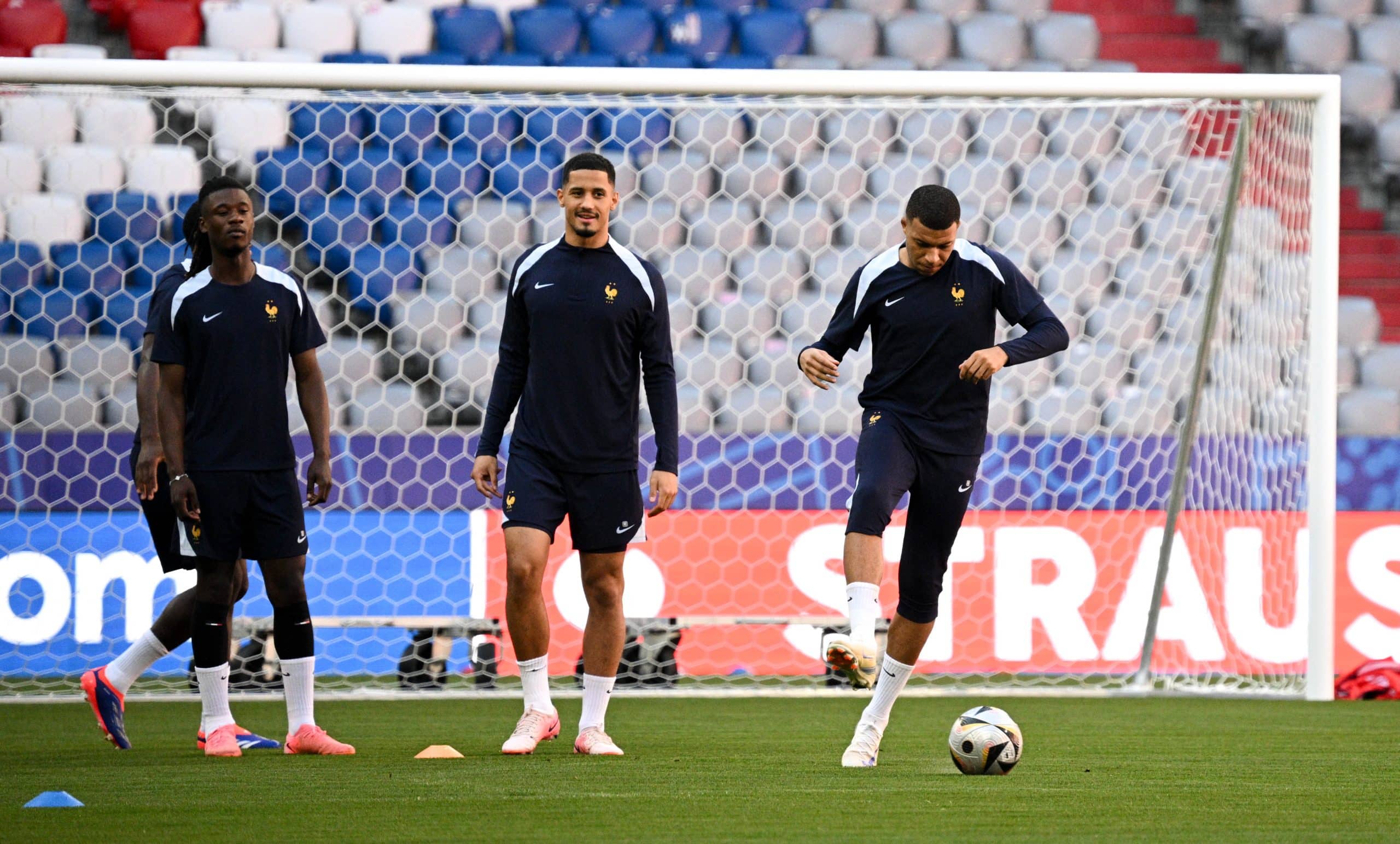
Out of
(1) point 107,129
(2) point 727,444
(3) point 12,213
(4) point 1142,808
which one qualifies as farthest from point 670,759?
(1) point 107,129

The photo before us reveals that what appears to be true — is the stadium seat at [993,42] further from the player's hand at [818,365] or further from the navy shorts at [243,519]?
the navy shorts at [243,519]

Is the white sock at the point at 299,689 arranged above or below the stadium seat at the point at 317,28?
below

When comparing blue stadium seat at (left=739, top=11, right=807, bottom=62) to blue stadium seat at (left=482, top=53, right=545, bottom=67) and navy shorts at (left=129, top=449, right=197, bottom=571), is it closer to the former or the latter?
blue stadium seat at (left=482, top=53, right=545, bottom=67)

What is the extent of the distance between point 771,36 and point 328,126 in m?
3.93

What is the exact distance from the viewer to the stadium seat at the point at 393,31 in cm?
1227

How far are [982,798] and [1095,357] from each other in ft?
21.8

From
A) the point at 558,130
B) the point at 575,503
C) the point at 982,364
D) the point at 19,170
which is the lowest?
the point at 575,503

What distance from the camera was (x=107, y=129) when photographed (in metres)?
10.1

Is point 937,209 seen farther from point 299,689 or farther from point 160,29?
point 160,29

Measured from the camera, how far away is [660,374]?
5.26 m

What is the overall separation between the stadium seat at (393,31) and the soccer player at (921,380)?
7.98 meters

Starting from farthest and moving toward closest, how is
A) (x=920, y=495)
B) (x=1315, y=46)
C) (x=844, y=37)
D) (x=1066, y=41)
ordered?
(x=1315, y=46) < (x=1066, y=41) < (x=844, y=37) < (x=920, y=495)

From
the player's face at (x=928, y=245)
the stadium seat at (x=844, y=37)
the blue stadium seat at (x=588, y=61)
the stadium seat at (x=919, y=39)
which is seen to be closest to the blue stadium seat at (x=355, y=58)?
the blue stadium seat at (x=588, y=61)

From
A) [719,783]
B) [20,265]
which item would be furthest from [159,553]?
[20,265]
